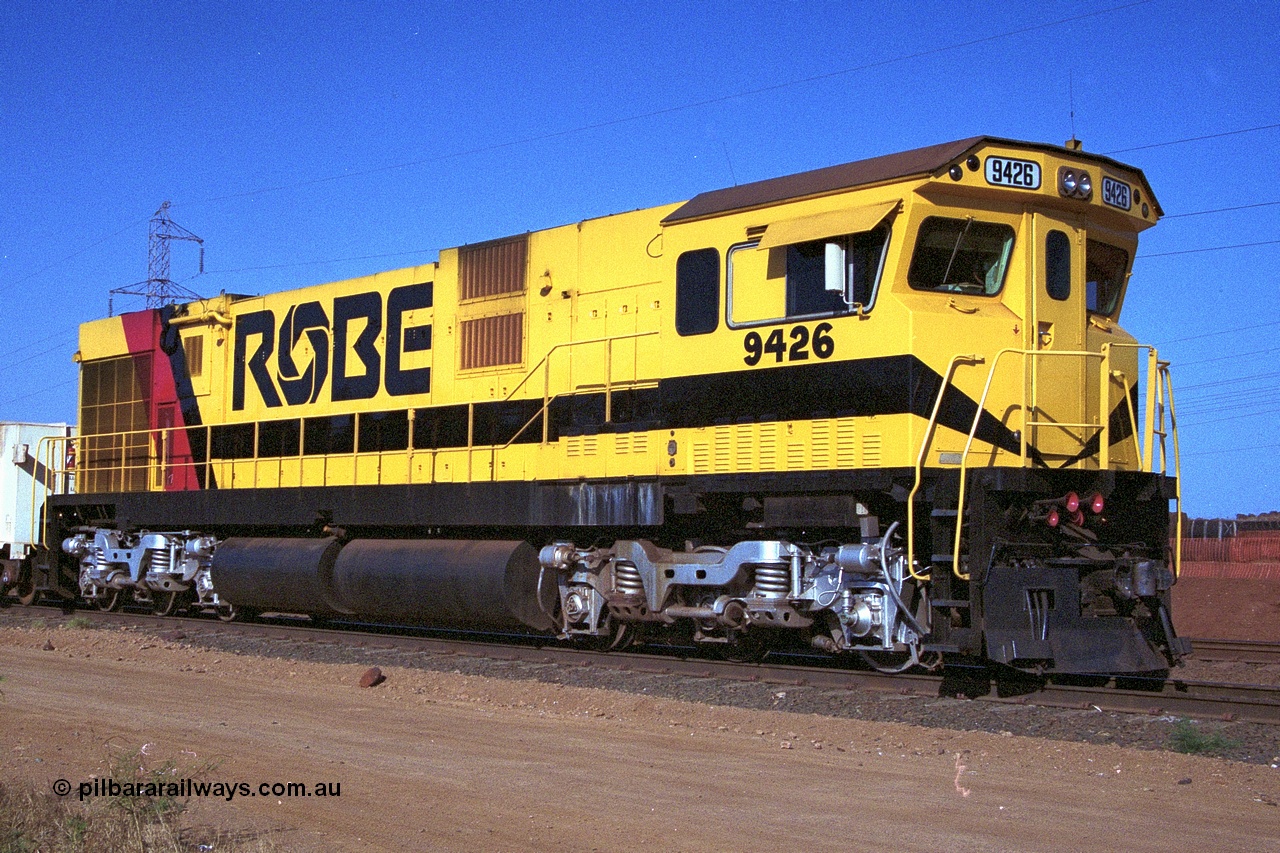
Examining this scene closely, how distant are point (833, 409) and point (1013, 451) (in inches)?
56.0

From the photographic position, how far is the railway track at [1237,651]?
43.7ft

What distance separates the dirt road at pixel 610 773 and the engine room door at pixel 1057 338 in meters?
2.77

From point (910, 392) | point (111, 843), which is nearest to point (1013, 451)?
point (910, 392)

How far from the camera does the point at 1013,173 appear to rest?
9.74 m

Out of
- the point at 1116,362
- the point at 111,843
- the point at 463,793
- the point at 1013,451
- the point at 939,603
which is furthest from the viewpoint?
the point at 1116,362

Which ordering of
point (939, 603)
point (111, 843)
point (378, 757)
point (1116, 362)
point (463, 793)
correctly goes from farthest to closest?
point (1116, 362) → point (939, 603) → point (378, 757) → point (463, 793) → point (111, 843)

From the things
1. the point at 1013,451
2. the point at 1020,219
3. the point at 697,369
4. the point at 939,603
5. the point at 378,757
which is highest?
the point at 1020,219

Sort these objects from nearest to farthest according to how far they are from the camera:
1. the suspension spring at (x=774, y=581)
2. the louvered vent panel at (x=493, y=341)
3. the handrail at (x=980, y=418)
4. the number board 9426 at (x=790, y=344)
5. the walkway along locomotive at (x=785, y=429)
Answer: the handrail at (x=980, y=418) < the walkway along locomotive at (x=785, y=429) < the number board 9426 at (x=790, y=344) < the suspension spring at (x=774, y=581) < the louvered vent panel at (x=493, y=341)

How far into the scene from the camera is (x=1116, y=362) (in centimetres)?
1060

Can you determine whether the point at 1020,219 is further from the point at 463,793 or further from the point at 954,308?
the point at 463,793

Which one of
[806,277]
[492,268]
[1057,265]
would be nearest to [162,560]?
[492,268]

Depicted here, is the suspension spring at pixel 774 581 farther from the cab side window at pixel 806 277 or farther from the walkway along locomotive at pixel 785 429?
the cab side window at pixel 806 277

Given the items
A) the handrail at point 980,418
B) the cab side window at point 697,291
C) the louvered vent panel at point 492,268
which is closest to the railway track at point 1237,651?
the handrail at point 980,418
